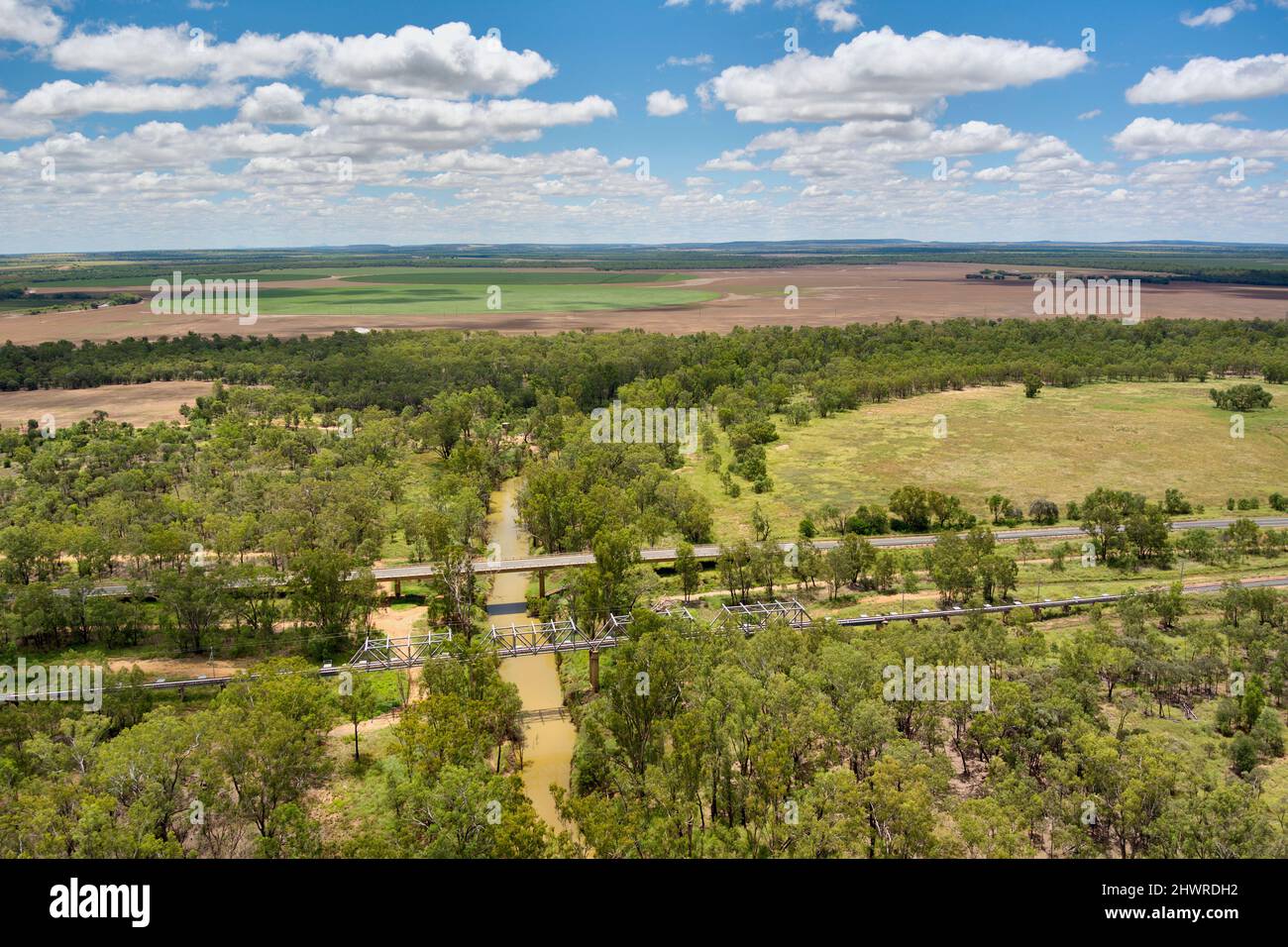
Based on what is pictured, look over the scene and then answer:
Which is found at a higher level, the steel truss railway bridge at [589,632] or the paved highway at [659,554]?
the paved highway at [659,554]

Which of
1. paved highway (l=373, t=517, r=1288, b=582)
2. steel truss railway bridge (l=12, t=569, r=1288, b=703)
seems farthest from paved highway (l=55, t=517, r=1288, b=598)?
steel truss railway bridge (l=12, t=569, r=1288, b=703)

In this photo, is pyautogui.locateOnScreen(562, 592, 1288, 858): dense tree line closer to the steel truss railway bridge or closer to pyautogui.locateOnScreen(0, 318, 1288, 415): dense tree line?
the steel truss railway bridge

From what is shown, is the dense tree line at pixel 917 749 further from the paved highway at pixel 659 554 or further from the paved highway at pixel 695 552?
the paved highway at pixel 659 554

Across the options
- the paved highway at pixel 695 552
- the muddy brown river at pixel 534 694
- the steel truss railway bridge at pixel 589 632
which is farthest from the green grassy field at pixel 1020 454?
the steel truss railway bridge at pixel 589 632

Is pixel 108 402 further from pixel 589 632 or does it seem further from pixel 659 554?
pixel 589 632

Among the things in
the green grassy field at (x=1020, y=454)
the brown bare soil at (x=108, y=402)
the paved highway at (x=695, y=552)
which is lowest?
the paved highway at (x=695, y=552)

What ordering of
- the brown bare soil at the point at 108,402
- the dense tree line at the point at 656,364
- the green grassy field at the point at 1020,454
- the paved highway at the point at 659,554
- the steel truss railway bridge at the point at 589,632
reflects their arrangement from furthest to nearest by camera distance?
the dense tree line at the point at 656,364, the brown bare soil at the point at 108,402, the green grassy field at the point at 1020,454, the paved highway at the point at 659,554, the steel truss railway bridge at the point at 589,632
